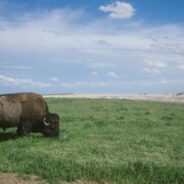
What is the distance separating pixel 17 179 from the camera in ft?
35.5

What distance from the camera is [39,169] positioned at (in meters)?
11.4

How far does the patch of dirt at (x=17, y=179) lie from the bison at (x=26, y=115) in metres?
5.05

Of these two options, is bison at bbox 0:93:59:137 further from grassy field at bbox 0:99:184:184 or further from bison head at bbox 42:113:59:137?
grassy field at bbox 0:99:184:184

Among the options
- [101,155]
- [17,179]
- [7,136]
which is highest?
[7,136]

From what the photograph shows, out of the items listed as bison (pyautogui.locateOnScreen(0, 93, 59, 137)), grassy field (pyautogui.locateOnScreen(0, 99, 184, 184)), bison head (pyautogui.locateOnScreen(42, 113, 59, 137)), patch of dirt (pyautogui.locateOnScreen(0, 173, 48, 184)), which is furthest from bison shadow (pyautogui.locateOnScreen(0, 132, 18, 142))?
patch of dirt (pyautogui.locateOnScreen(0, 173, 48, 184))

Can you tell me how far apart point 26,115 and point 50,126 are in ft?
3.25

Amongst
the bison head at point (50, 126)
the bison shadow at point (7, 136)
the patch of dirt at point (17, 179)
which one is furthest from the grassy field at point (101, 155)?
the bison head at point (50, 126)

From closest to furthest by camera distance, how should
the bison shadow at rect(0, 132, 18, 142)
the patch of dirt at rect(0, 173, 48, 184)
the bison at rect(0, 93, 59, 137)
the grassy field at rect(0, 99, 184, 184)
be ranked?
1. the patch of dirt at rect(0, 173, 48, 184)
2. the grassy field at rect(0, 99, 184, 184)
3. the bison at rect(0, 93, 59, 137)
4. the bison shadow at rect(0, 132, 18, 142)

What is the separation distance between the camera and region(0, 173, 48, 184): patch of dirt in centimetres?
1061

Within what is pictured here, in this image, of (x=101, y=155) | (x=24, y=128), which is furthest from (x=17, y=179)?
(x=24, y=128)

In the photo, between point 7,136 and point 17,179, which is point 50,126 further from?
point 17,179

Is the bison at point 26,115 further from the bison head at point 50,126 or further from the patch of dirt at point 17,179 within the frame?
the patch of dirt at point 17,179

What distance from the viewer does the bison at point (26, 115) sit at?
52.5 ft

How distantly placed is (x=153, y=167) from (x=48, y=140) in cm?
511
